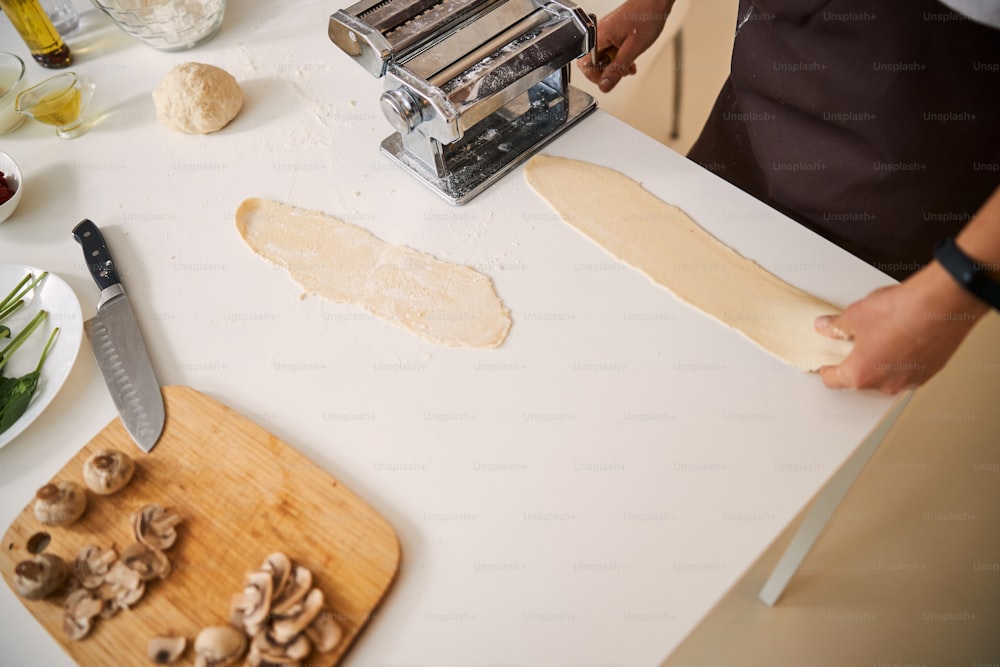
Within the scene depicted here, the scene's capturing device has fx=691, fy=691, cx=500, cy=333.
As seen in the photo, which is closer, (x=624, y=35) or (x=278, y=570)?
(x=278, y=570)

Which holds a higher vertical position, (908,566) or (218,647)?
(218,647)

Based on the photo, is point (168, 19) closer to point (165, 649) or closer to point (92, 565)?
point (92, 565)

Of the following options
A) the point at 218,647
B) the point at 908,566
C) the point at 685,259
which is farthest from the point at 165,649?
the point at 908,566

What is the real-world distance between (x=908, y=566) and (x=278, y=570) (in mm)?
1291

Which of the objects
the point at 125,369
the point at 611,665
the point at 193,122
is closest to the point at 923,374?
the point at 611,665

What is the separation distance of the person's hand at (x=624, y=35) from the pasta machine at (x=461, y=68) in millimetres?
136

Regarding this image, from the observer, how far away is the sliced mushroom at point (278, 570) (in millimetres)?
714

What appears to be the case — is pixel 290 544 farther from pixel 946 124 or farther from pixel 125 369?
pixel 946 124

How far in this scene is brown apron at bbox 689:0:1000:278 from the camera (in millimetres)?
892

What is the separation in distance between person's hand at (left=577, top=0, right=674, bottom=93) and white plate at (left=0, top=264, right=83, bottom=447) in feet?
2.83

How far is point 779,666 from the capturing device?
1.33 m

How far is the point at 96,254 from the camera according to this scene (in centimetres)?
100

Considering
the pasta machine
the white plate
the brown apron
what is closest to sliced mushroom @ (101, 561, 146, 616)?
the white plate

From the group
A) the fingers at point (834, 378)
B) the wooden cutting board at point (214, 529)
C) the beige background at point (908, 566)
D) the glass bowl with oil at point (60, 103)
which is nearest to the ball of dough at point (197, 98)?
the glass bowl with oil at point (60, 103)
